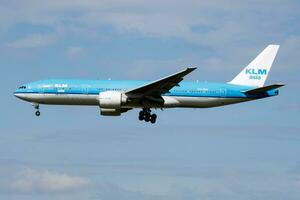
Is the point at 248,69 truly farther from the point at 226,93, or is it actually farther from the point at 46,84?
the point at 46,84

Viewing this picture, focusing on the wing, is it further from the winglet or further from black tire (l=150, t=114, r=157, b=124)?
the winglet

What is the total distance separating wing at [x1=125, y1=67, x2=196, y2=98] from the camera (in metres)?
73.3

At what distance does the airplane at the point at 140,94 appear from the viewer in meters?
75.4

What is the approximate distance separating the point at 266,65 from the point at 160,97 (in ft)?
39.9

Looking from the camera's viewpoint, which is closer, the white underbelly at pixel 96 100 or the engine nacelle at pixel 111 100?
the engine nacelle at pixel 111 100

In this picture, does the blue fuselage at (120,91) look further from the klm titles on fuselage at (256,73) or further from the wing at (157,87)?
the klm titles on fuselage at (256,73)

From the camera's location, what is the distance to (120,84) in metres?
77.7

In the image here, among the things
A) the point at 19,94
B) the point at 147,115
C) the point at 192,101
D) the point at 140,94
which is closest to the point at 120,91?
the point at 140,94

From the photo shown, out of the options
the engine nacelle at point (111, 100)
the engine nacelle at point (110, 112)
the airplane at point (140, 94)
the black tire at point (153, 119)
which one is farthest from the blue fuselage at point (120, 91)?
the black tire at point (153, 119)

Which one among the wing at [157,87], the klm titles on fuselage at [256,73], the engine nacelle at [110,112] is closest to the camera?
the wing at [157,87]

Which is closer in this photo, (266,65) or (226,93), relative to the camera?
(226,93)

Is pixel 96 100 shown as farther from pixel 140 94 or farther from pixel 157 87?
pixel 157 87

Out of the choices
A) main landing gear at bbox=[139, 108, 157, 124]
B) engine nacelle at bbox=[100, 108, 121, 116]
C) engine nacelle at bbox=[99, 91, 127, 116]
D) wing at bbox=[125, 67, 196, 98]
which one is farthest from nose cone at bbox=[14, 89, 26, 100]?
main landing gear at bbox=[139, 108, 157, 124]

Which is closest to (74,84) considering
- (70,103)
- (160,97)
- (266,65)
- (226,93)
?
(70,103)
